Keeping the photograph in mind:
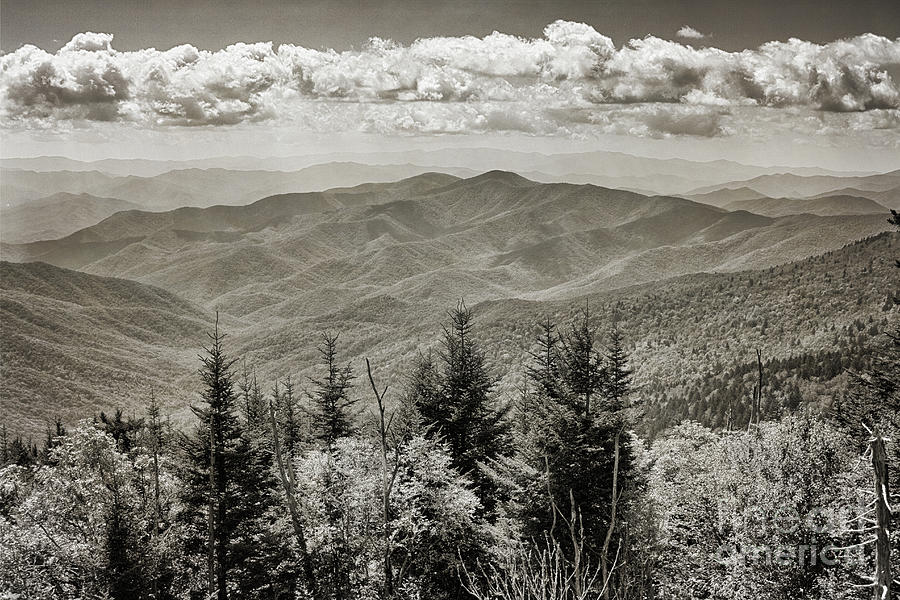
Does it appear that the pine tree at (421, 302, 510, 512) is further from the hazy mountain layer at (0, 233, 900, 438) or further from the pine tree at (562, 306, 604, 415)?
the hazy mountain layer at (0, 233, 900, 438)

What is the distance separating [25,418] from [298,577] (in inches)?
5652

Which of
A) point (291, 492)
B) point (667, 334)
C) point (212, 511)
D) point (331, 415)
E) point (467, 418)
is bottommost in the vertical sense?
point (667, 334)

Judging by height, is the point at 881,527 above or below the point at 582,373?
above

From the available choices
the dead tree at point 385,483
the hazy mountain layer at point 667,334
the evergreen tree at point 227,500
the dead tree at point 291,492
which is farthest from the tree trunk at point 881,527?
the hazy mountain layer at point 667,334

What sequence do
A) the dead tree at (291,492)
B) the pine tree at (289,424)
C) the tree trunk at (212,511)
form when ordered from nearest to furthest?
the dead tree at (291,492) < the tree trunk at (212,511) < the pine tree at (289,424)

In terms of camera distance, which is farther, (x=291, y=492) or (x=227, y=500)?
(x=227, y=500)

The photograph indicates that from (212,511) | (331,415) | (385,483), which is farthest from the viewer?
(331,415)

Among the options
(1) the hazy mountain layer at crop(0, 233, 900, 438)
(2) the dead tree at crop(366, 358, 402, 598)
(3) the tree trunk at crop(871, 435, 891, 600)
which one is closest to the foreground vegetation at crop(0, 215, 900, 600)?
(2) the dead tree at crop(366, 358, 402, 598)

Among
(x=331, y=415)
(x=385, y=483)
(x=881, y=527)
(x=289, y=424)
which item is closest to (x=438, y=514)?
(x=385, y=483)

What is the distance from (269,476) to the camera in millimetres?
29219

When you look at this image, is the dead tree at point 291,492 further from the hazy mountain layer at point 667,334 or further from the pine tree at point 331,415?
the hazy mountain layer at point 667,334

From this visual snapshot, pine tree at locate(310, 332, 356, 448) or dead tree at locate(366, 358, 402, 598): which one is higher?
dead tree at locate(366, 358, 402, 598)

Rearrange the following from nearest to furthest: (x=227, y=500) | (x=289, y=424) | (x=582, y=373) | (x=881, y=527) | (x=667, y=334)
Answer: (x=881, y=527), (x=227, y=500), (x=582, y=373), (x=289, y=424), (x=667, y=334)

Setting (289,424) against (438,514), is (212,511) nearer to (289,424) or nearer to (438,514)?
(438,514)
